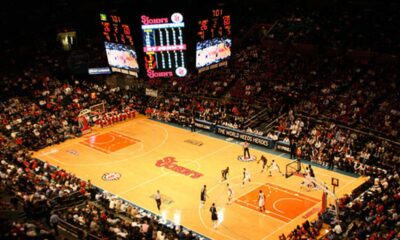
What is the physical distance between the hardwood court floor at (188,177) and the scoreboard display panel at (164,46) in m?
6.49

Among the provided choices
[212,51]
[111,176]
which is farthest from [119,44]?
[111,176]

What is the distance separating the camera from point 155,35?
34312mm

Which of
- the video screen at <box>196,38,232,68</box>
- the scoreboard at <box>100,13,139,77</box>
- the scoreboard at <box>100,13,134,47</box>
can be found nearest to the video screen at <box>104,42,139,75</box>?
the scoreboard at <box>100,13,139,77</box>

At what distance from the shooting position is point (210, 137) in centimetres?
4122

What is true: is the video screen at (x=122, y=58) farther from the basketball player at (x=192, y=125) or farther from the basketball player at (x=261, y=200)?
the basketball player at (x=261, y=200)

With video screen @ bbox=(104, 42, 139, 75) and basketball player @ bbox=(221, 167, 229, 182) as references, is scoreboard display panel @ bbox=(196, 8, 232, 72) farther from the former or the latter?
basketball player @ bbox=(221, 167, 229, 182)

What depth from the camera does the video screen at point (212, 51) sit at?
3481cm

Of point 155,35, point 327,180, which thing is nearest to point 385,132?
point 327,180

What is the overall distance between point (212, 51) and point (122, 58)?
6518 mm

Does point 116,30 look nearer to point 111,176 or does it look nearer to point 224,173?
point 111,176

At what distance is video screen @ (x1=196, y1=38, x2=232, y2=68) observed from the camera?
34.8 m

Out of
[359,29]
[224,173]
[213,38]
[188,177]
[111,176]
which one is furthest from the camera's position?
[359,29]

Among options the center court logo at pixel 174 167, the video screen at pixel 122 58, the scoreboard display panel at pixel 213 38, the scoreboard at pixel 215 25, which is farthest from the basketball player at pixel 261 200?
the video screen at pixel 122 58

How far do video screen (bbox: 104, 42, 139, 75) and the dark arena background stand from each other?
11cm
